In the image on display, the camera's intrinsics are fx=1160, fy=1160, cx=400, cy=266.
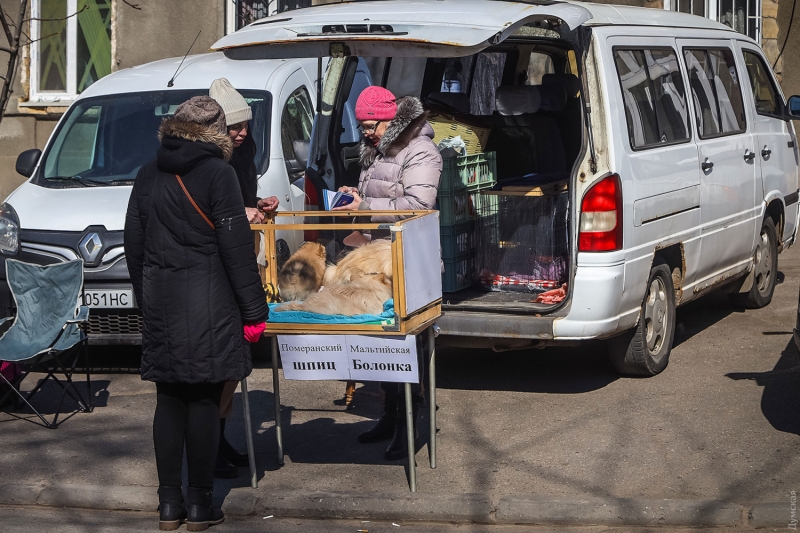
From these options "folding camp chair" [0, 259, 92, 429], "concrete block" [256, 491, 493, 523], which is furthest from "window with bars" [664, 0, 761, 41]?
"concrete block" [256, 491, 493, 523]

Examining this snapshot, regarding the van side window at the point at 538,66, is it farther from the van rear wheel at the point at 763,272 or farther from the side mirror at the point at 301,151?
the van rear wheel at the point at 763,272

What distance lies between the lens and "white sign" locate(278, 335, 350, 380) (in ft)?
17.8

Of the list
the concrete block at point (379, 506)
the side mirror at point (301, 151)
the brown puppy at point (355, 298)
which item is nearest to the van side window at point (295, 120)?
the side mirror at point (301, 151)

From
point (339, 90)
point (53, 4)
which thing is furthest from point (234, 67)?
point (53, 4)

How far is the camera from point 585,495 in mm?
5406

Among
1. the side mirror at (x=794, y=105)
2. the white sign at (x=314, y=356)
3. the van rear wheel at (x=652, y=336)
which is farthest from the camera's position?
the side mirror at (x=794, y=105)

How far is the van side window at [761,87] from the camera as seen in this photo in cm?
924

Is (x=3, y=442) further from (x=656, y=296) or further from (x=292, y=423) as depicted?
(x=656, y=296)

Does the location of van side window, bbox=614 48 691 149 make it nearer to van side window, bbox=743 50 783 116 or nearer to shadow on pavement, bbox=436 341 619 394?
shadow on pavement, bbox=436 341 619 394

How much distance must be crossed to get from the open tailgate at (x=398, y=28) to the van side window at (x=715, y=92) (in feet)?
5.28

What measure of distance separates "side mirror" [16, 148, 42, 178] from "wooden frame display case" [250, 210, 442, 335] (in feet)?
12.3

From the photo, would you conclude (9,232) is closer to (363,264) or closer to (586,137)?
(363,264)

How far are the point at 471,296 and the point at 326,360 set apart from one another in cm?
192

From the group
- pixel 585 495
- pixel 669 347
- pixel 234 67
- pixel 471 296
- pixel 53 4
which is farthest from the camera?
pixel 53 4
